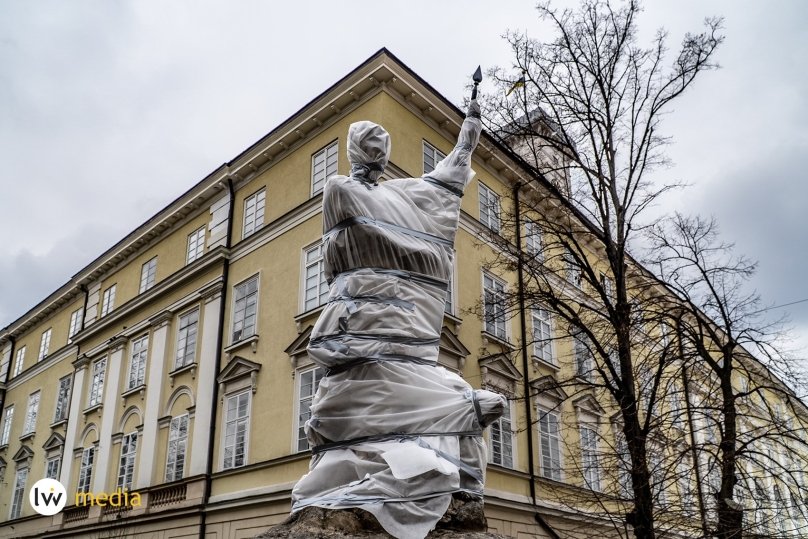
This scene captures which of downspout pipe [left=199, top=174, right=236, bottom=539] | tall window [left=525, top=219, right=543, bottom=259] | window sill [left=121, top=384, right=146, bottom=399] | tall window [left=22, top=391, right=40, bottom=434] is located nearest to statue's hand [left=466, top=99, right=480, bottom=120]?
tall window [left=525, top=219, right=543, bottom=259]

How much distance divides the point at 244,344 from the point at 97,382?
10.0 metres

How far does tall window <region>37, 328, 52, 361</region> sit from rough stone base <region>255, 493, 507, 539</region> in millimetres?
32382

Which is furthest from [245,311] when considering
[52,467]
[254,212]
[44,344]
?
[44,344]

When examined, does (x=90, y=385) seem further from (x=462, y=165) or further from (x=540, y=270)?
(x=462, y=165)

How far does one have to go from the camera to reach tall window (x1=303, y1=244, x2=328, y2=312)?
18156mm

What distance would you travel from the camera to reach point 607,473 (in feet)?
42.7

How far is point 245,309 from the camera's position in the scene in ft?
68.3

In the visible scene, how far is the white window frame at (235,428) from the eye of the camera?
1891 cm

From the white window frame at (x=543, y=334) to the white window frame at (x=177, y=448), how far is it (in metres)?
9.21

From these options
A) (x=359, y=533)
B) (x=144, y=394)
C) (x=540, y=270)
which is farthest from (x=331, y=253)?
(x=144, y=394)

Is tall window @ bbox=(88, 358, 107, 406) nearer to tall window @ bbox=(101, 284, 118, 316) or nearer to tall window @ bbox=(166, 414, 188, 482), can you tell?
tall window @ bbox=(101, 284, 118, 316)

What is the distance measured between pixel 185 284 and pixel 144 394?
133 inches

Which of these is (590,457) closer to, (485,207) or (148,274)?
(485,207)

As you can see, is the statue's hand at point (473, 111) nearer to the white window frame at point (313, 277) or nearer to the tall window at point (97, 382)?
the white window frame at point (313, 277)
